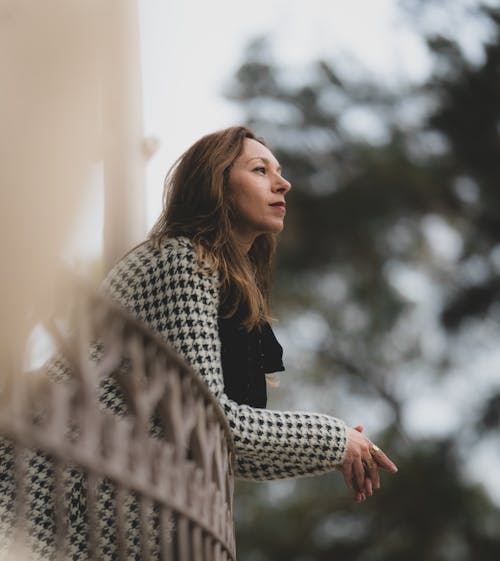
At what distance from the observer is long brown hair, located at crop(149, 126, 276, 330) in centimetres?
240

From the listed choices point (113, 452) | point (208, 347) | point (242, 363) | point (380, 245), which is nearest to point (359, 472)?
point (242, 363)

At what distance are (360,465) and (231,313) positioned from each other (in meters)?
0.41

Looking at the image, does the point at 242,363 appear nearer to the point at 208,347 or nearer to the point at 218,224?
the point at 208,347

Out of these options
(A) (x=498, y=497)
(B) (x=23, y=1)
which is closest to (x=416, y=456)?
(A) (x=498, y=497)

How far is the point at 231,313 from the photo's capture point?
2371mm

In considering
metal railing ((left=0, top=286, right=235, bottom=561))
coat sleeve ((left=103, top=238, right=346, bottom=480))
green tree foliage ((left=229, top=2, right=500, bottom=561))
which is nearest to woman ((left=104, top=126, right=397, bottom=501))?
coat sleeve ((left=103, top=238, right=346, bottom=480))

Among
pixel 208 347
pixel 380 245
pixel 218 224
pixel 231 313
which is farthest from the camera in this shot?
pixel 380 245

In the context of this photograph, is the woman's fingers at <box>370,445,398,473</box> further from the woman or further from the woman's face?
the woman's face

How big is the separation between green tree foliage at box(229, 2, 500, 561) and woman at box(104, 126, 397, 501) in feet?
22.1

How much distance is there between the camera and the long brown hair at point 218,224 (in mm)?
2400

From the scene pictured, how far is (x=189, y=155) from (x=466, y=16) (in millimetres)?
7540

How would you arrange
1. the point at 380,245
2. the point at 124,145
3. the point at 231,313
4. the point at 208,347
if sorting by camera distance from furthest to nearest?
the point at 380,245
the point at 124,145
the point at 231,313
the point at 208,347

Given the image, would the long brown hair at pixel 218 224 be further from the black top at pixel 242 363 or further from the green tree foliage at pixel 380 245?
the green tree foliage at pixel 380 245

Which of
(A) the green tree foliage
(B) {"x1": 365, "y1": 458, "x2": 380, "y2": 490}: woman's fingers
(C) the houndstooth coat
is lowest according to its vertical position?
(A) the green tree foliage
